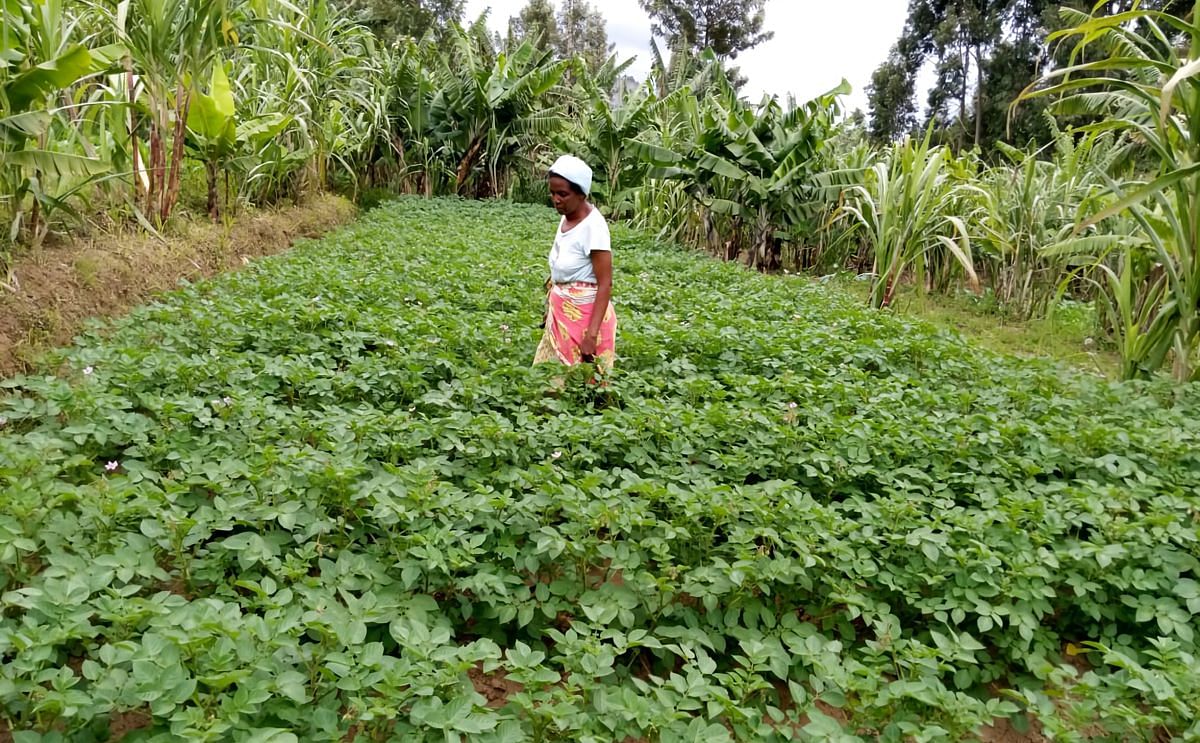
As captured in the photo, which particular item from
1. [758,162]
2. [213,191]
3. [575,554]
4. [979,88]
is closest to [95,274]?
[213,191]

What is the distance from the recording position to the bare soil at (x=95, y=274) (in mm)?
4375

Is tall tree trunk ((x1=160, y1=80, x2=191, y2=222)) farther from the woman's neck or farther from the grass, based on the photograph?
the grass

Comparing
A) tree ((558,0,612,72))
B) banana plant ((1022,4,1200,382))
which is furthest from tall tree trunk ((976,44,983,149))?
banana plant ((1022,4,1200,382))

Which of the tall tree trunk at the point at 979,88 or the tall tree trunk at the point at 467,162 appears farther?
the tall tree trunk at the point at 979,88

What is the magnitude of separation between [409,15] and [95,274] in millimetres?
31109

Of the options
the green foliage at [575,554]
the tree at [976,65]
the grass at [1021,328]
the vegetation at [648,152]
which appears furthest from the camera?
the tree at [976,65]

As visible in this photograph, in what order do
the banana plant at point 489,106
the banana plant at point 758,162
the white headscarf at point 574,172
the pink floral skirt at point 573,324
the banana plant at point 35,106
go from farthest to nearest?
the banana plant at point 489,106
the banana plant at point 758,162
the banana plant at point 35,106
the pink floral skirt at point 573,324
the white headscarf at point 574,172

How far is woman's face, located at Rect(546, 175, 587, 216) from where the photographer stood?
397 centimetres

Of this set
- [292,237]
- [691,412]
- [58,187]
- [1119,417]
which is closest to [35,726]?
[691,412]

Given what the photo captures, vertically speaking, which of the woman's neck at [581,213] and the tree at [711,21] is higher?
the tree at [711,21]

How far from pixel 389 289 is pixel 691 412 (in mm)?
3658

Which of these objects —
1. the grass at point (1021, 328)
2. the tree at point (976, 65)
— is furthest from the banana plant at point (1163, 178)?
the tree at point (976, 65)

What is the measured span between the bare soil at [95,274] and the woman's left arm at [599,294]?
304 cm

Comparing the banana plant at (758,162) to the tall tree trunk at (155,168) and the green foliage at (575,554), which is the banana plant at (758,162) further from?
the green foliage at (575,554)
